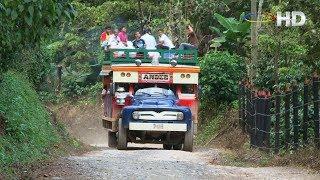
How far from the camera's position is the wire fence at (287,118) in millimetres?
14461

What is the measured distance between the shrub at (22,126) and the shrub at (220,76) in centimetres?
745

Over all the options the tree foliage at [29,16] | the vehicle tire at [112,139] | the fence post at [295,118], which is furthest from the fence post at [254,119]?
the tree foliage at [29,16]

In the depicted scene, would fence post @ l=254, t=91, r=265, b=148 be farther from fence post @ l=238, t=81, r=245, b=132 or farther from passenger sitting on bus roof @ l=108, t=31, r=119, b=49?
passenger sitting on bus roof @ l=108, t=31, r=119, b=49

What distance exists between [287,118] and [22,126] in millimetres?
5580

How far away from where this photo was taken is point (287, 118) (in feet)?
51.8

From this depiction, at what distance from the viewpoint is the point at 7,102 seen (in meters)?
16.9

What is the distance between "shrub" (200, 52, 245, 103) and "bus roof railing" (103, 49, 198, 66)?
216 inches

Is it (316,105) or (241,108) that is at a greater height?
(316,105)

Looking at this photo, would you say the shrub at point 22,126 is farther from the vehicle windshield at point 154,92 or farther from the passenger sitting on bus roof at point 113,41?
the passenger sitting on bus roof at point 113,41

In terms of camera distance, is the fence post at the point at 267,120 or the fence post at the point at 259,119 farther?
the fence post at the point at 259,119

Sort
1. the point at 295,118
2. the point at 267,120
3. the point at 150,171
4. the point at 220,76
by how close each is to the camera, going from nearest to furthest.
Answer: the point at 150,171
the point at 295,118
the point at 267,120
the point at 220,76

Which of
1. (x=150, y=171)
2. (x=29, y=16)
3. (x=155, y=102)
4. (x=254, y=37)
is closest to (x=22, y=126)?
(x=150, y=171)

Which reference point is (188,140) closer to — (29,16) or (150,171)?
(150,171)

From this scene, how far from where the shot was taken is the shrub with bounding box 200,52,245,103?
2714 cm
